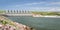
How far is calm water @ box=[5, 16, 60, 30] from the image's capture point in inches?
234

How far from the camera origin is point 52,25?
6.54 metres

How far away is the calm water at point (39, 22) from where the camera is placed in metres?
5.95

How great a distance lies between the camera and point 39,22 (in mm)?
6305

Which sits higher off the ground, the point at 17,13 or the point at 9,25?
the point at 17,13

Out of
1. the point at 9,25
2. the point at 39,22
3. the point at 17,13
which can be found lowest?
the point at 39,22

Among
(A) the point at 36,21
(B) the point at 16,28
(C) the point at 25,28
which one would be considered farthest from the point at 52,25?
(B) the point at 16,28

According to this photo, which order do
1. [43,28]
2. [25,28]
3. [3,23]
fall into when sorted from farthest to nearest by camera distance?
[43,28], [25,28], [3,23]

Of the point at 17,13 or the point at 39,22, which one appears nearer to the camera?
the point at 17,13

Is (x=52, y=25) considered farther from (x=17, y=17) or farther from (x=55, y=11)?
(x=17, y=17)

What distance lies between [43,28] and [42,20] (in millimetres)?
326

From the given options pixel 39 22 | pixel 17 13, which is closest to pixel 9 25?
pixel 17 13

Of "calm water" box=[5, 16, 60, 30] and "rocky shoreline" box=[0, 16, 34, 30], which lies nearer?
"rocky shoreline" box=[0, 16, 34, 30]

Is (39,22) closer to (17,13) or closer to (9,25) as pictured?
(17,13)

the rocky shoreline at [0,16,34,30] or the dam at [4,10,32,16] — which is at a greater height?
the dam at [4,10,32,16]
